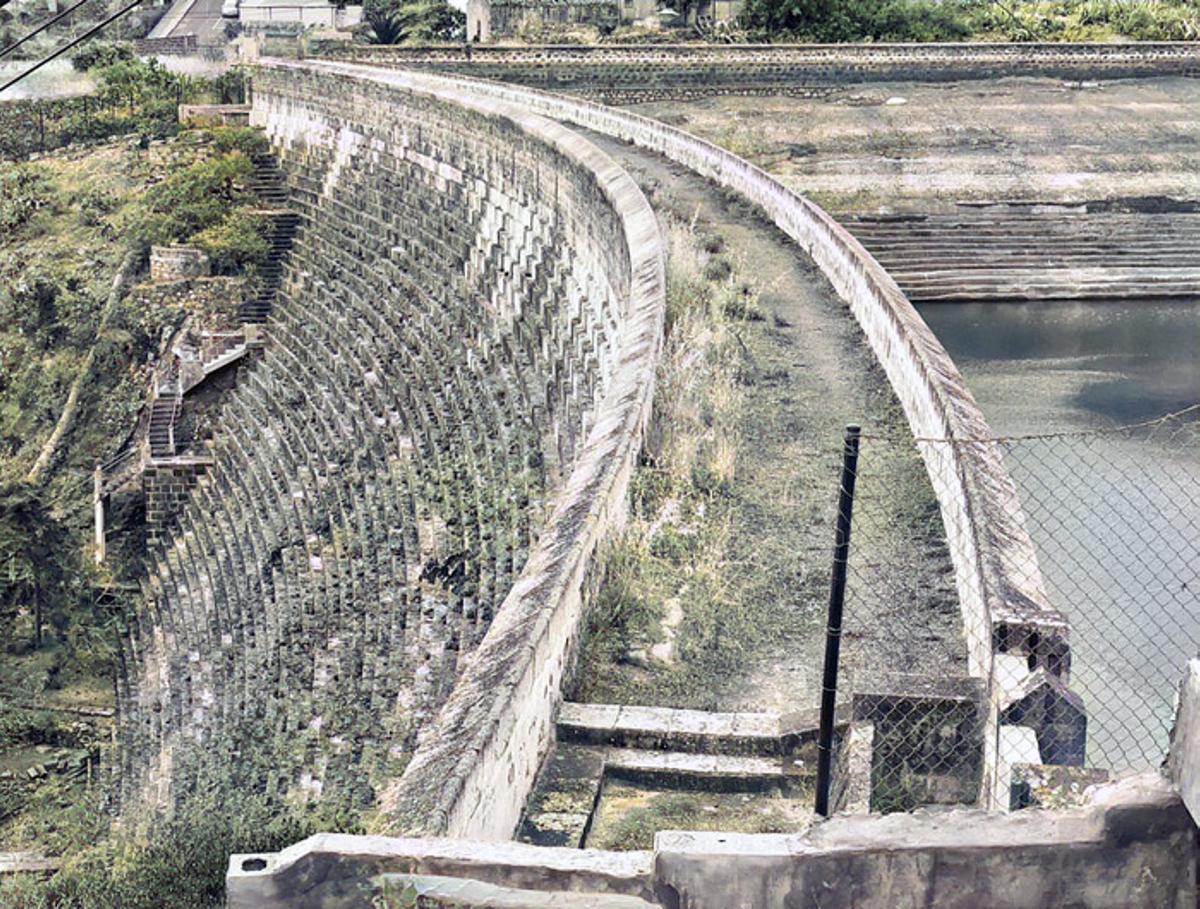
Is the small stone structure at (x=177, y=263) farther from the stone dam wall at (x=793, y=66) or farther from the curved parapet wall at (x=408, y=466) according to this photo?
the stone dam wall at (x=793, y=66)

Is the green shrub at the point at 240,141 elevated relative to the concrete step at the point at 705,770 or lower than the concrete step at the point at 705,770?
elevated

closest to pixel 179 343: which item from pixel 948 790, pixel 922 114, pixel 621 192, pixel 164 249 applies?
pixel 164 249

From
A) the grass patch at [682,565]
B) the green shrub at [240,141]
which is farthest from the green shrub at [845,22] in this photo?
the grass patch at [682,565]

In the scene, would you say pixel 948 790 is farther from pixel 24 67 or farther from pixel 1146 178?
pixel 24 67

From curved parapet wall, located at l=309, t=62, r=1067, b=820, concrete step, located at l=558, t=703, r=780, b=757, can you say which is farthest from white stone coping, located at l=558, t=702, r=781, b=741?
curved parapet wall, located at l=309, t=62, r=1067, b=820

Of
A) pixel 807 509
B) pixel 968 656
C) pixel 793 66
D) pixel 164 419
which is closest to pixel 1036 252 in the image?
pixel 793 66

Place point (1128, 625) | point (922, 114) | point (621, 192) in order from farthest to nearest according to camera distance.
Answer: point (922, 114) → point (621, 192) → point (1128, 625)

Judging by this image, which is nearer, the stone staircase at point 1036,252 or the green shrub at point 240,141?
the stone staircase at point 1036,252
